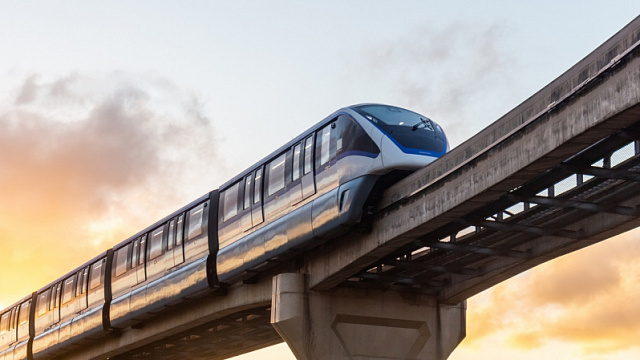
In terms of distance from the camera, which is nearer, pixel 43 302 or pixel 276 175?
pixel 276 175

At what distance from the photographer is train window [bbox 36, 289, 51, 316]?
42781mm

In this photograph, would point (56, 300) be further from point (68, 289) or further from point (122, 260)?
point (122, 260)

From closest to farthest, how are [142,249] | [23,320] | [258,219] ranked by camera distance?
[258,219] → [142,249] → [23,320]

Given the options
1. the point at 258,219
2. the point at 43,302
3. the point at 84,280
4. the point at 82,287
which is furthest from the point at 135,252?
the point at 43,302

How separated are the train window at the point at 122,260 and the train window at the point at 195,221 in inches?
226

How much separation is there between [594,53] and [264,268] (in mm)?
13096

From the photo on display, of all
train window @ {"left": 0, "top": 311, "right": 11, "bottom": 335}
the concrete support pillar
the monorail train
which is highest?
train window @ {"left": 0, "top": 311, "right": 11, "bottom": 335}

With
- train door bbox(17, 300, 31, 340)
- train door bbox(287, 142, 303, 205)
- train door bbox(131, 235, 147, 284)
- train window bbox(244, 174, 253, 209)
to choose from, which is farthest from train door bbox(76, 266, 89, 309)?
train door bbox(287, 142, 303, 205)

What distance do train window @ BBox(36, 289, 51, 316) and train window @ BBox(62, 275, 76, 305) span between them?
2360 millimetres

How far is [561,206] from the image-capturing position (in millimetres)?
17938

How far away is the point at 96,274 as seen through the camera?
36.5m

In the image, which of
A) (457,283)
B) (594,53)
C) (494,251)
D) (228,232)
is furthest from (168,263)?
(594,53)

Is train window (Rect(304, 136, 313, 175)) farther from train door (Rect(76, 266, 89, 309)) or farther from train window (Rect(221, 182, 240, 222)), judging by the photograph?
train door (Rect(76, 266, 89, 309))

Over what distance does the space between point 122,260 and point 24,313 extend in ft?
51.7
